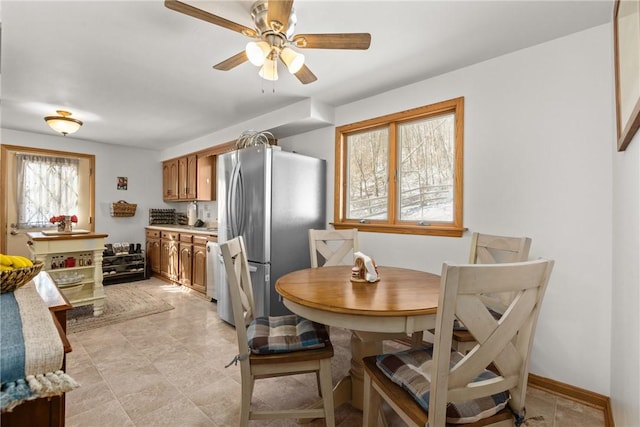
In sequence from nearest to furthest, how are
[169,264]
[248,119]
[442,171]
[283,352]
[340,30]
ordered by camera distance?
[283,352], [340,30], [442,171], [248,119], [169,264]

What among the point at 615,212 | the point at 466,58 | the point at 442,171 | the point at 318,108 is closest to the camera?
the point at 615,212

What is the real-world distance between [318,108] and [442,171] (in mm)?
1430

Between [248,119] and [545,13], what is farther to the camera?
[248,119]

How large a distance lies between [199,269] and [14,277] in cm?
337

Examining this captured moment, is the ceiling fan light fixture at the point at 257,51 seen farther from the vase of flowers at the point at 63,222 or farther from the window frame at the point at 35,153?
the window frame at the point at 35,153

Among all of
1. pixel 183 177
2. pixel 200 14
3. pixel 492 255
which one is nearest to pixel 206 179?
pixel 183 177

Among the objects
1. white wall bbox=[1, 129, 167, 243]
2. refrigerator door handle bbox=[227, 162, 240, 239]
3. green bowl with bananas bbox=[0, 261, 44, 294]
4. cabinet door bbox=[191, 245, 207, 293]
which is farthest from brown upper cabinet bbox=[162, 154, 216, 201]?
green bowl with bananas bbox=[0, 261, 44, 294]

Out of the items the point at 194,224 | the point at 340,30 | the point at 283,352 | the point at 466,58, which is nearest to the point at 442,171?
the point at 466,58

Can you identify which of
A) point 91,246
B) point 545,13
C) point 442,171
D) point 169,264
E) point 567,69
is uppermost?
point 545,13

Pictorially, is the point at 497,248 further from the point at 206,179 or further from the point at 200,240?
the point at 206,179

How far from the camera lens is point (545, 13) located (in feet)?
5.91

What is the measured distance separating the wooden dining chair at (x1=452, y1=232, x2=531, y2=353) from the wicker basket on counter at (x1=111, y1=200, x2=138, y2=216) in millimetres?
5539

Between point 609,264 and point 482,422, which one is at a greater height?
point 609,264

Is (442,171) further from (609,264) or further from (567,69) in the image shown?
(609,264)
